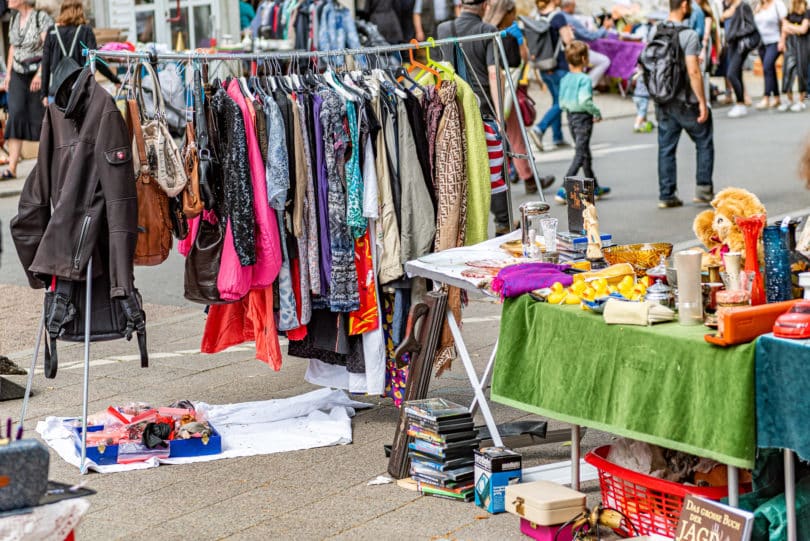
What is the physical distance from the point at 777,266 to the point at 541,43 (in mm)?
12058

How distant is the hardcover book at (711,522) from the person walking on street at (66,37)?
9.26 meters

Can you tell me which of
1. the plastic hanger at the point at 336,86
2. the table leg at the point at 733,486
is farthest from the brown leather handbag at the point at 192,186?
the table leg at the point at 733,486

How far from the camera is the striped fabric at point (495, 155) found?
22.0 ft

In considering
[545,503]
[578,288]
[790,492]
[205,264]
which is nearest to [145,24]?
[205,264]

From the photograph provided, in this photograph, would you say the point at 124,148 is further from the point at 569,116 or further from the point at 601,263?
the point at 569,116

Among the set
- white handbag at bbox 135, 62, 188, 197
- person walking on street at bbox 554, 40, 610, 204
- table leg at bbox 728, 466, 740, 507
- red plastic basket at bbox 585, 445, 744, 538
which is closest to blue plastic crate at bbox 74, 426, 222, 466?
white handbag at bbox 135, 62, 188, 197

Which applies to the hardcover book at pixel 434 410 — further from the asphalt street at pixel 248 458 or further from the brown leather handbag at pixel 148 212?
the brown leather handbag at pixel 148 212

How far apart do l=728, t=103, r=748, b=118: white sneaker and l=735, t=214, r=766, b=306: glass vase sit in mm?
14989

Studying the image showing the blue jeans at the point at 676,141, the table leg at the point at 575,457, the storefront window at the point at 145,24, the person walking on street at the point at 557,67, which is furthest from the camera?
the storefront window at the point at 145,24

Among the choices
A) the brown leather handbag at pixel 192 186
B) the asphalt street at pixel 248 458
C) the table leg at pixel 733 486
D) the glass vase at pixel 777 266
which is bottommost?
the asphalt street at pixel 248 458

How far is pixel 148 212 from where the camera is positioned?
19.5 feet

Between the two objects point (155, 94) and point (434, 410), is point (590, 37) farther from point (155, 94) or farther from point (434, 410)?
point (434, 410)

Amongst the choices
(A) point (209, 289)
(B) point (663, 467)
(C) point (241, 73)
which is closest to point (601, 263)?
(B) point (663, 467)

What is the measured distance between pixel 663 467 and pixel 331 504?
1380mm
